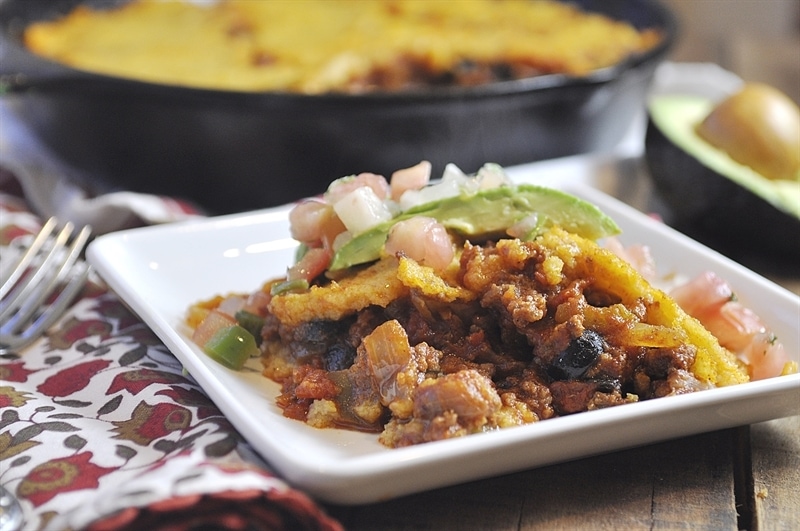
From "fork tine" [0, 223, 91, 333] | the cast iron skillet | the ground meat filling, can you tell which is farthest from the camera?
the cast iron skillet

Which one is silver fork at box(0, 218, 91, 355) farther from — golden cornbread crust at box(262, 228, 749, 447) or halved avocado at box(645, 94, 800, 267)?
halved avocado at box(645, 94, 800, 267)

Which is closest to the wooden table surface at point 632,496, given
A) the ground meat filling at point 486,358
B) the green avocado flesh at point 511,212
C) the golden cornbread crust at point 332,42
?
the ground meat filling at point 486,358

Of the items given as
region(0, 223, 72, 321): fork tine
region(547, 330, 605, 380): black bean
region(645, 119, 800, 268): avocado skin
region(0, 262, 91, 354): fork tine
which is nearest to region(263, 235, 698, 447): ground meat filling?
region(547, 330, 605, 380): black bean

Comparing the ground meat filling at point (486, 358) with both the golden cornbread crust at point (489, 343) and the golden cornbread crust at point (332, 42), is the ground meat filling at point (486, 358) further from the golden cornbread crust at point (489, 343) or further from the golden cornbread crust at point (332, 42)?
the golden cornbread crust at point (332, 42)

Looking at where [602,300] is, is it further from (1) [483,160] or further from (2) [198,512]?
(1) [483,160]

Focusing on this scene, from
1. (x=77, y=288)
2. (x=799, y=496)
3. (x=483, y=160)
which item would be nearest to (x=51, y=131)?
(x=77, y=288)

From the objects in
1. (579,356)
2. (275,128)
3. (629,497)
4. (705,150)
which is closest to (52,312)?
(275,128)
